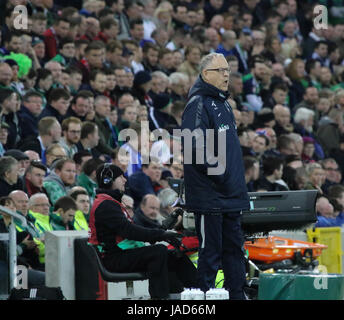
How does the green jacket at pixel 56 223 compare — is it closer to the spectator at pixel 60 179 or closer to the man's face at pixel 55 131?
the spectator at pixel 60 179

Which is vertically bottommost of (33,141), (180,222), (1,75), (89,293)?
(89,293)

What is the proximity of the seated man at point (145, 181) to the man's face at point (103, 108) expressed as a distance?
1211 mm

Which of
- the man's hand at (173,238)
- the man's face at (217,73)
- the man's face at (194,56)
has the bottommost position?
the man's hand at (173,238)

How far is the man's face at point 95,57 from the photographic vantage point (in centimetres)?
1383

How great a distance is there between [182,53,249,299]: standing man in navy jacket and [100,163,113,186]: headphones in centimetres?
126

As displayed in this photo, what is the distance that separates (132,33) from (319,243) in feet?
21.5

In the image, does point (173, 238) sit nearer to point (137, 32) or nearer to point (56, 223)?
point (56, 223)

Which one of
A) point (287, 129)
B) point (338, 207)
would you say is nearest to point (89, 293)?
point (338, 207)

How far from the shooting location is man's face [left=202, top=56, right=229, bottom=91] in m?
7.05

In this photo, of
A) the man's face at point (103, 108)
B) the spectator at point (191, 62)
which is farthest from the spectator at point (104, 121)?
the spectator at point (191, 62)

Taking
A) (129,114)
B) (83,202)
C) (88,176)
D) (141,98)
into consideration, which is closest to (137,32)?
(141,98)

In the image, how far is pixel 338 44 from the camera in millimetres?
20531

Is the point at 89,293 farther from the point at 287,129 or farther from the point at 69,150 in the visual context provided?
the point at 287,129
